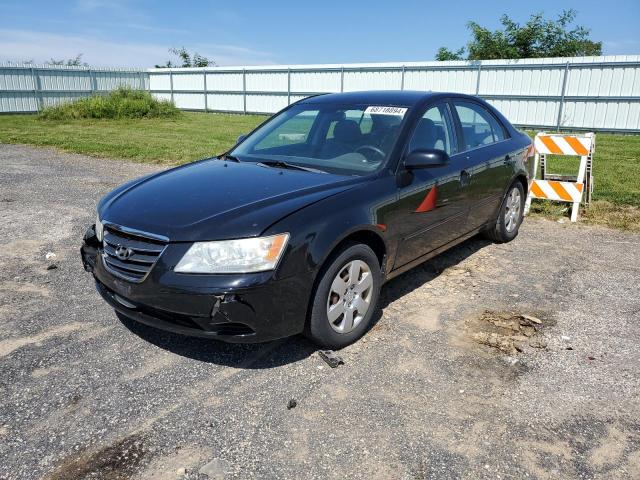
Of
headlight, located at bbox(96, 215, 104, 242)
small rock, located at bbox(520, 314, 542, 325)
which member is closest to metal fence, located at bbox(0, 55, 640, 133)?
small rock, located at bbox(520, 314, 542, 325)

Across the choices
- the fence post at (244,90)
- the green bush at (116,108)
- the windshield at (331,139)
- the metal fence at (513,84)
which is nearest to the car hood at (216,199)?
the windshield at (331,139)

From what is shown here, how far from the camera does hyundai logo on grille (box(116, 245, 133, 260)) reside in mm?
3079

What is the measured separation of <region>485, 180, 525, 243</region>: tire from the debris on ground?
3.00m

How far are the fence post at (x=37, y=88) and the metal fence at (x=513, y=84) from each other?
9411mm

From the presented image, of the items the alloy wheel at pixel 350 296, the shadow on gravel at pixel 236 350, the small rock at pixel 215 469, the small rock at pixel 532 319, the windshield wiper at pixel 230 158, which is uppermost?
the windshield wiper at pixel 230 158

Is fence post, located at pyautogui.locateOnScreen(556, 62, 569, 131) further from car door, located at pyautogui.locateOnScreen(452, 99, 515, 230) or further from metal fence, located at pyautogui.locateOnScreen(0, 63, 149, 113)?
metal fence, located at pyautogui.locateOnScreen(0, 63, 149, 113)

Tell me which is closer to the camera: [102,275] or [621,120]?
[102,275]

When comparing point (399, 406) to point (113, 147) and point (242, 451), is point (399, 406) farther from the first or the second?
point (113, 147)

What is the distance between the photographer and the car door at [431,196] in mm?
3849

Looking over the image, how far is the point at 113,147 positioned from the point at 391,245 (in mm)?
11406

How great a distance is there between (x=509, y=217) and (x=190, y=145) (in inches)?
392

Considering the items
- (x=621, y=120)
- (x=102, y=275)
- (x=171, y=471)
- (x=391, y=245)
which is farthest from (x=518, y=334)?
(x=621, y=120)

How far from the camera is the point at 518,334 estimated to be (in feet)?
12.4

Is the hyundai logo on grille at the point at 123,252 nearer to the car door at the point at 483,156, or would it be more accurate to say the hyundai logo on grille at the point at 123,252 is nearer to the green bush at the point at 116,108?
the car door at the point at 483,156
